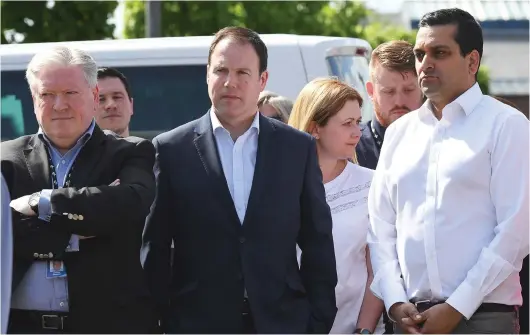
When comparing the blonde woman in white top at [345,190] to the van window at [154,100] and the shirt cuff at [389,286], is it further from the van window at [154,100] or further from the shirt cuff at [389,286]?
the van window at [154,100]

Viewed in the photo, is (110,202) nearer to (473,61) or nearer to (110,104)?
(473,61)

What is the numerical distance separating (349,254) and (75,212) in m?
1.54

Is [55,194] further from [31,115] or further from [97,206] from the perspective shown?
[31,115]

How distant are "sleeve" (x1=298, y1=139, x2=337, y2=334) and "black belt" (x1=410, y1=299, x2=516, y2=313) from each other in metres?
0.38

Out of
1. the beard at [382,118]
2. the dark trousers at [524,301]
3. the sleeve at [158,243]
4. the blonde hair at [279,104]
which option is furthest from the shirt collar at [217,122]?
the blonde hair at [279,104]

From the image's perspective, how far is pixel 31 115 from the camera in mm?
8844

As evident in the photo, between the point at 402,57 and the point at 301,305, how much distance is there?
7.35 feet

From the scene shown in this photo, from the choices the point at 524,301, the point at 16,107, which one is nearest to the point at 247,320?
the point at 524,301

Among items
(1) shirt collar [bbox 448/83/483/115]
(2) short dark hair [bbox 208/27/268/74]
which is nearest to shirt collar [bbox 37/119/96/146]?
(2) short dark hair [bbox 208/27/268/74]

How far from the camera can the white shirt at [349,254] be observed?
5.72 metres

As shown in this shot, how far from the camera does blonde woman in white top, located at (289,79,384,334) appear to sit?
573 cm

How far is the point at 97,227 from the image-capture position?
476 cm

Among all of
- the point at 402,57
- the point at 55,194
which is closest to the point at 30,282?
the point at 55,194

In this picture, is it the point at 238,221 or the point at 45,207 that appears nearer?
the point at 45,207
